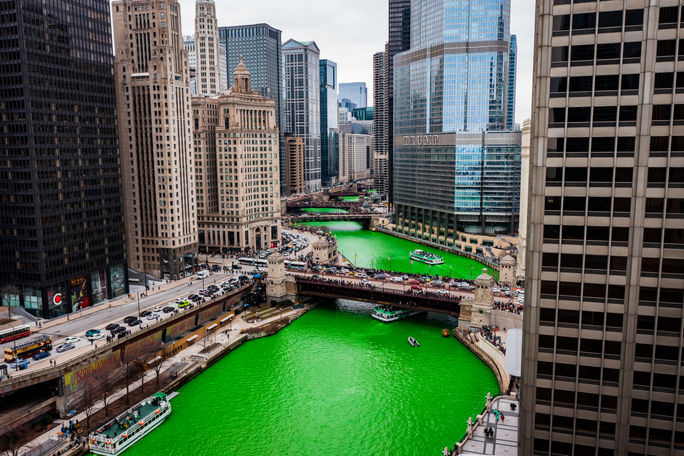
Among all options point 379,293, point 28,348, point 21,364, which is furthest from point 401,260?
point 21,364

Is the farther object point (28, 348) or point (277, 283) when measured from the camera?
point (277, 283)

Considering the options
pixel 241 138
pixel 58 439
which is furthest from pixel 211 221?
pixel 58 439

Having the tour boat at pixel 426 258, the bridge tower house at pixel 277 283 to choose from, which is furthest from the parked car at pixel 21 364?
the tour boat at pixel 426 258

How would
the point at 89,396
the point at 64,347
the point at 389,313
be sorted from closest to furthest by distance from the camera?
the point at 89,396
the point at 64,347
the point at 389,313

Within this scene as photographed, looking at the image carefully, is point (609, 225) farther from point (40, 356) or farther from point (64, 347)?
point (64, 347)

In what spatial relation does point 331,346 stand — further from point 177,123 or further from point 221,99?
point 221,99

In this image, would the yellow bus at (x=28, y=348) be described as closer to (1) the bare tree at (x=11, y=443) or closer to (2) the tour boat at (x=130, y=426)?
(1) the bare tree at (x=11, y=443)
